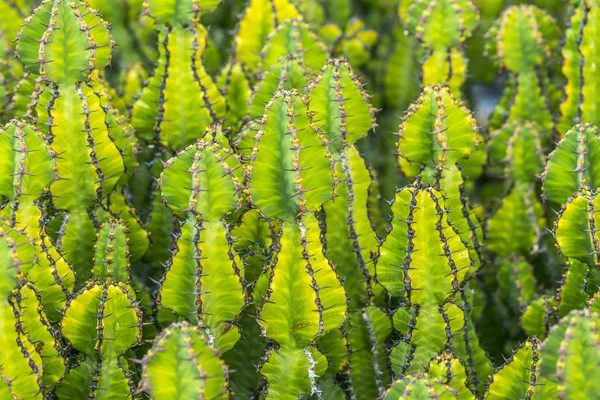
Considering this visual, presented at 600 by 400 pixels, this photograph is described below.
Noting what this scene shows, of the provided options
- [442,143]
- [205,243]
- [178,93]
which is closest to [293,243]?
[205,243]

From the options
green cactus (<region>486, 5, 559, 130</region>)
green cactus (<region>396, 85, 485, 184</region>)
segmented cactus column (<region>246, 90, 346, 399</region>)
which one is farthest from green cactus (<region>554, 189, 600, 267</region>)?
green cactus (<region>486, 5, 559, 130</region>)

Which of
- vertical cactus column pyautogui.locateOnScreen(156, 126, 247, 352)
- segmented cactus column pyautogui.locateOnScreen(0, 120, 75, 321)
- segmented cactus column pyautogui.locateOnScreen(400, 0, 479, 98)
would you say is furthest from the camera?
segmented cactus column pyautogui.locateOnScreen(400, 0, 479, 98)

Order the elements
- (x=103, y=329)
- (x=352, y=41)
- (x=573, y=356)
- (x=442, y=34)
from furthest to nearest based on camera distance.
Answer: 1. (x=352, y=41)
2. (x=442, y=34)
3. (x=103, y=329)
4. (x=573, y=356)

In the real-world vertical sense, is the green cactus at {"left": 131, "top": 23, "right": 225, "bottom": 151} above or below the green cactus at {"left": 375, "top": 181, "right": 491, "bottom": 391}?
above

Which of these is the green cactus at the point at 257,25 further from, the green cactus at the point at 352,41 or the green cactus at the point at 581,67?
the green cactus at the point at 581,67

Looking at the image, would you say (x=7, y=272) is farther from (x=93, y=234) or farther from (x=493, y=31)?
(x=493, y=31)

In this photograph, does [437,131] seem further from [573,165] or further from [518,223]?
[518,223]

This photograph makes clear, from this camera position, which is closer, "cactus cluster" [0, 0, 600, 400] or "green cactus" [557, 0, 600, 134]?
"cactus cluster" [0, 0, 600, 400]

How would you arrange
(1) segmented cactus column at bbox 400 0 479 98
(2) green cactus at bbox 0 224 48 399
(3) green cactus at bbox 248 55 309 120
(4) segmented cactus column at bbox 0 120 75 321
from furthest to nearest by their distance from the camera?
(1) segmented cactus column at bbox 400 0 479 98 < (3) green cactus at bbox 248 55 309 120 < (4) segmented cactus column at bbox 0 120 75 321 < (2) green cactus at bbox 0 224 48 399

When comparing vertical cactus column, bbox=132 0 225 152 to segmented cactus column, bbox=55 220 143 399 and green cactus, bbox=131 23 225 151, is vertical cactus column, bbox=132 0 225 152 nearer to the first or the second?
green cactus, bbox=131 23 225 151
